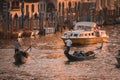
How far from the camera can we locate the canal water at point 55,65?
188ft

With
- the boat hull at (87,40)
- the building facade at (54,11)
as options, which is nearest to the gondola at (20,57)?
the boat hull at (87,40)

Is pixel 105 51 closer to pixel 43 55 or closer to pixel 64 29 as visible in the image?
pixel 43 55

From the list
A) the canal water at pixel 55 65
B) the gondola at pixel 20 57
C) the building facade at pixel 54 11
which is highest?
the gondola at pixel 20 57

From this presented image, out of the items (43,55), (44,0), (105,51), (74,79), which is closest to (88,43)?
(105,51)

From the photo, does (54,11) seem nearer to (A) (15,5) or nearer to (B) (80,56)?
(A) (15,5)

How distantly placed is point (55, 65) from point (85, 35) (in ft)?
65.9

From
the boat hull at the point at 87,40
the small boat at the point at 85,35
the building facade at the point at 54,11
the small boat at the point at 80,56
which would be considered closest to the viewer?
the small boat at the point at 80,56

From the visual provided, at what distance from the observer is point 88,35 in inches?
3300

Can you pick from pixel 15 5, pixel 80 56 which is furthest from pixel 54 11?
pixel 80 56

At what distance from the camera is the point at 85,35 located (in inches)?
3278

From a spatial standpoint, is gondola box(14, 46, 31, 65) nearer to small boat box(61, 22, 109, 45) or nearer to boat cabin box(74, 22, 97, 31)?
small boat box(61, 22, 109, 45)

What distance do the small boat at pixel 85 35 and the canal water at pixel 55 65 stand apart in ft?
3.84

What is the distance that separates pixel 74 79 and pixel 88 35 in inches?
1115

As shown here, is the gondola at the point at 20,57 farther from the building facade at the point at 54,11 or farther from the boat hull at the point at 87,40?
the building facade at the point at 54,11
